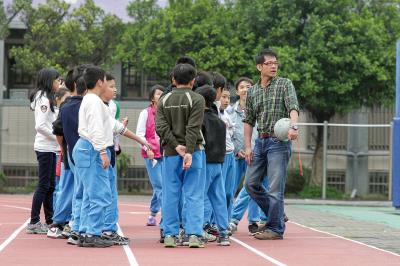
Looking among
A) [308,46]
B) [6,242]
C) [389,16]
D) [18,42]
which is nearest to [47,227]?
[6,242]

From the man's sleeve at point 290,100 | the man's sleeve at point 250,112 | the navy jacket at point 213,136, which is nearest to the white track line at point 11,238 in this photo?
the navy jacket at point 213,136

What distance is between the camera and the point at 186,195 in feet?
33.8

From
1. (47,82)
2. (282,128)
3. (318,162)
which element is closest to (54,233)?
(47,82)

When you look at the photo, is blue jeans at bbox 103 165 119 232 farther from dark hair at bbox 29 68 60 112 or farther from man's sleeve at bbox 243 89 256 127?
man's sleeve at bbox 243 89 256 127

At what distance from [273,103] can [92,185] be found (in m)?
2.52

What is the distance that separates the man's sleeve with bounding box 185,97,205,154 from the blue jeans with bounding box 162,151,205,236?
0.23 m

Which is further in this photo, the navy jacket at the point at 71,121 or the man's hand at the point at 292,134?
the man's hand at the point at 292,134

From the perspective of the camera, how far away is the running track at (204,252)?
9016 mm

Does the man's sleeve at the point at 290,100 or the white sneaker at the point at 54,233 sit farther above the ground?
the man's sleeve at the point at 290,100

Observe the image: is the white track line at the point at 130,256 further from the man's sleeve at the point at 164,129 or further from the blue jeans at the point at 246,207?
the blue jeans at the point at 246,207

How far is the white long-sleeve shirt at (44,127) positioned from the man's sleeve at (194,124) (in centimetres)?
225

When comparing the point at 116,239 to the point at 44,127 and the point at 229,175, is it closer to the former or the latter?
the point at 44,127

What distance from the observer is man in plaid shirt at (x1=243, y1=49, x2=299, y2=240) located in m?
11.3

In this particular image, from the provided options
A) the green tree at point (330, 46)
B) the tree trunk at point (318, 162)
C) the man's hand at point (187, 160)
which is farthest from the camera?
the tree trunk at point (318, 162)
